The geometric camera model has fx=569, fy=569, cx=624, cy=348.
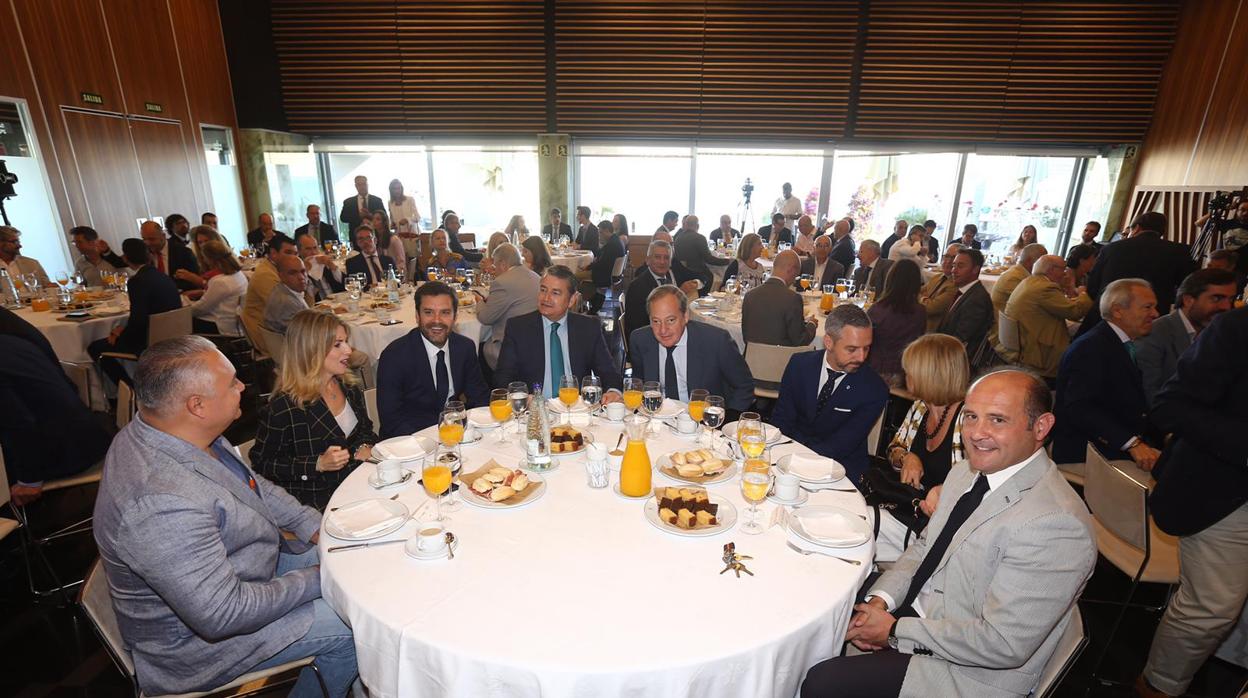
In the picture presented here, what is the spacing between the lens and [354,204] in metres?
9.92

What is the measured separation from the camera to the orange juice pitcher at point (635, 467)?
2109mm

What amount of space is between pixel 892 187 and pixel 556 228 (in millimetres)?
6602

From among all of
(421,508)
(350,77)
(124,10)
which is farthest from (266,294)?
(350,77)

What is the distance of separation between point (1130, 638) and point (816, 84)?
9966mm

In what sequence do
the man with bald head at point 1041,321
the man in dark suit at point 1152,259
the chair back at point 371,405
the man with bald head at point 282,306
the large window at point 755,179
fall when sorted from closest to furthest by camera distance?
the chair back at point 371,405, the man with bald head at point 282,306, the man with bald head at point 1041,321, the man in dark suit at point 1152,259, the large window at point 755,179

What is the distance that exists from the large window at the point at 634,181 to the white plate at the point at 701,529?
10.0m

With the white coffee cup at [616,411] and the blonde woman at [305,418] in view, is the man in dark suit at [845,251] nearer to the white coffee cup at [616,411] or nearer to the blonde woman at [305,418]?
the white coffee cup at [616,411]

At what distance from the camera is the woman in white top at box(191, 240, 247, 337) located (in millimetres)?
5438

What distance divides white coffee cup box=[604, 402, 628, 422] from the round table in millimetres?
837

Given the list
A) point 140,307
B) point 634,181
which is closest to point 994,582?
point 140,307

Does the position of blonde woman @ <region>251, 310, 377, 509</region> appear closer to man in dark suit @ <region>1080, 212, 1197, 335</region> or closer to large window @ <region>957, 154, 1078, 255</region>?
man in dark suit @ <region>1080, 212, 1197, 335</region>

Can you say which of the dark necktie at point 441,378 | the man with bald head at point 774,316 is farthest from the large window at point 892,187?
the dark necktie at point 441,378

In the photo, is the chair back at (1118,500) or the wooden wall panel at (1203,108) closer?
the chair back at (1118,500)

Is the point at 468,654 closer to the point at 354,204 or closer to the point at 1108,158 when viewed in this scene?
the point at 354,204
